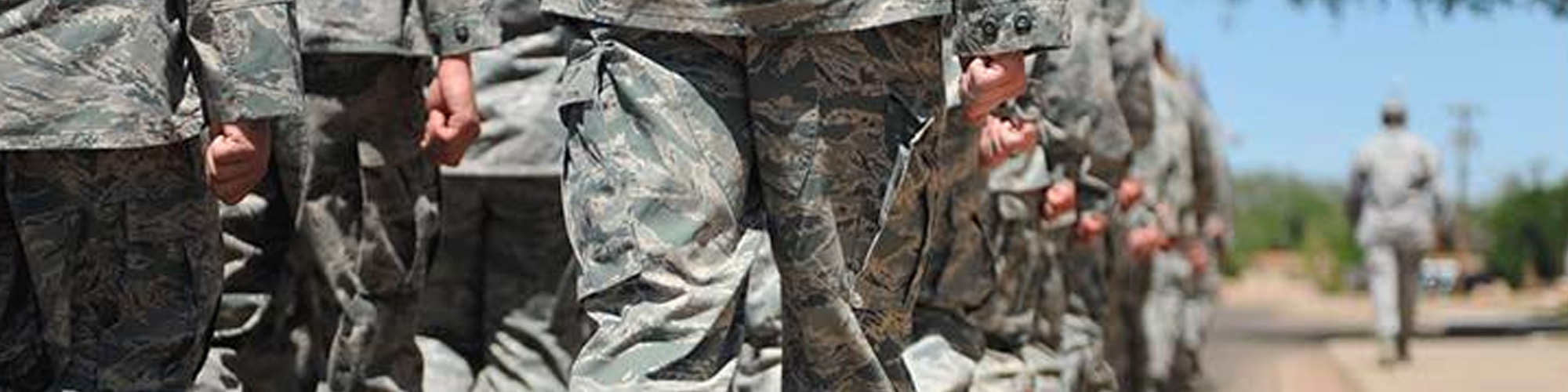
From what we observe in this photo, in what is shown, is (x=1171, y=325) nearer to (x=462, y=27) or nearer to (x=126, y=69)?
(x=462, y=27)

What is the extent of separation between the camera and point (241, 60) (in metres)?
5.24

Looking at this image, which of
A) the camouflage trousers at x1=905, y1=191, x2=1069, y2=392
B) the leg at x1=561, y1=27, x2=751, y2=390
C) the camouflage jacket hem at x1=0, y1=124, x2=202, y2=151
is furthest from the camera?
the camouflage trousers at x1=905, y1=191, x2=1069, y2=392

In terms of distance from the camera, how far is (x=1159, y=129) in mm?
13203

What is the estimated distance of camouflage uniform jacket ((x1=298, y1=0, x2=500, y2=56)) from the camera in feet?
20.7

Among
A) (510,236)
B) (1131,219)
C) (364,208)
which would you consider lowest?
(1131,219)

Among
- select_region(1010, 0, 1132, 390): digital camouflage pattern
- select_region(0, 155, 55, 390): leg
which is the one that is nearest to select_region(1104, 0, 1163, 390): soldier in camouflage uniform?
select_region(1010, 0, 1132, 390): digital camouflage pattern

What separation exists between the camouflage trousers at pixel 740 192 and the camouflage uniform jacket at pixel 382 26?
1.38 metres

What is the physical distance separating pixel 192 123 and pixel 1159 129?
834 cm

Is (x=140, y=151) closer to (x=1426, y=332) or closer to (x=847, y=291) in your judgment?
(x=847, y=291)

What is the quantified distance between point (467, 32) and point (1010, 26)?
1.51m

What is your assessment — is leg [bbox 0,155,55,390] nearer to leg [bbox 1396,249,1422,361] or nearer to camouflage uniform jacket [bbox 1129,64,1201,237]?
camouflage uniform jacket [bbox 1129,64,1201,237]

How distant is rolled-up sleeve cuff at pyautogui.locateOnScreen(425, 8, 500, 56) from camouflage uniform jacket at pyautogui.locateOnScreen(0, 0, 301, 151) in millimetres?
1004

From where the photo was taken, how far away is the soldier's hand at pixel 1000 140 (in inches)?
263

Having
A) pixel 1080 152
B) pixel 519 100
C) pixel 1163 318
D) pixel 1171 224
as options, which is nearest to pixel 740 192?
pixel 519 100
